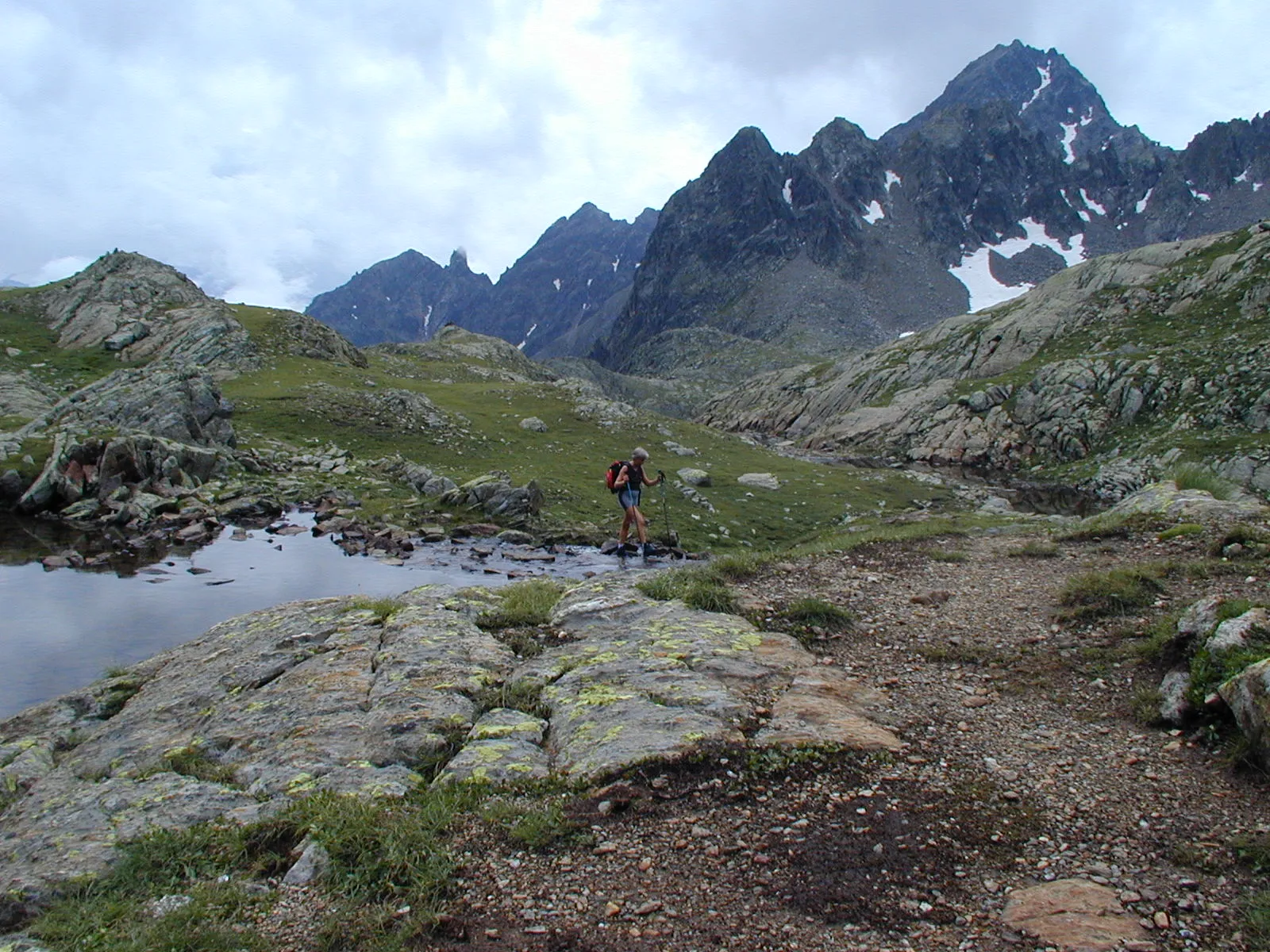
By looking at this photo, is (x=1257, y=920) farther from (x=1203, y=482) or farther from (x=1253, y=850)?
(x=1203, y=482)

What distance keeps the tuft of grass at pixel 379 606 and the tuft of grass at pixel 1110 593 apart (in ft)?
40.6

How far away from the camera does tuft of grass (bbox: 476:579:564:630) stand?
13.2 metres

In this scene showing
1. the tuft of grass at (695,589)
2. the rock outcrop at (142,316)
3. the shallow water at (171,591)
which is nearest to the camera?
the tuft of grass at (695,589)

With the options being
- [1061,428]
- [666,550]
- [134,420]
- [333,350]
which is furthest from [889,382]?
[134,420]

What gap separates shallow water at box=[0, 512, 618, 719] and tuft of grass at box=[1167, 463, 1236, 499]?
1847cm

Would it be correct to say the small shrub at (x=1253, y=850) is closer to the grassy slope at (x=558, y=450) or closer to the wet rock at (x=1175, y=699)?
the wet rock at (x=1175, y=699)

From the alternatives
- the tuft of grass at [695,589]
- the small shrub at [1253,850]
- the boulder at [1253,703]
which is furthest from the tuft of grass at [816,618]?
the small shrub at [1253,850]

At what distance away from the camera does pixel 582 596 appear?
1427 centimetres

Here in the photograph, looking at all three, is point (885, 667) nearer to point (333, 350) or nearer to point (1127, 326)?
point (333, 350)

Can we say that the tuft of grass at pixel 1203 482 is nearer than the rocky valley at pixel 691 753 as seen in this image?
No

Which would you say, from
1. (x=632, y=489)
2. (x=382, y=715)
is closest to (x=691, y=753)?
(x=382, y=715)

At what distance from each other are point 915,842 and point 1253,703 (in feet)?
13.0

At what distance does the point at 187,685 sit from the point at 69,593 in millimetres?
12011

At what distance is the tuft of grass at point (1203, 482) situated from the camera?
20.2 metres
